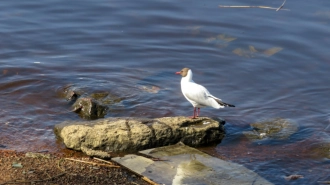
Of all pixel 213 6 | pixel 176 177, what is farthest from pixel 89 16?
pixel 176 177

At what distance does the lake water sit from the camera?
8.62 meters

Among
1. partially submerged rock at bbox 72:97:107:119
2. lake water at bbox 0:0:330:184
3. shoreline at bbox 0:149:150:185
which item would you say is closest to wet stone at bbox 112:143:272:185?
shoreline at bbox 0:149:150:185

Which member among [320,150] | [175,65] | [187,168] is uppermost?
[175,65]

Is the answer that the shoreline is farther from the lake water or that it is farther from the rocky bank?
the lake water

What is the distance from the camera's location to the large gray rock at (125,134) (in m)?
7.71

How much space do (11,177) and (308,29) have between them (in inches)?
322

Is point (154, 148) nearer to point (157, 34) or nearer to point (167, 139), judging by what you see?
point (167, 139)

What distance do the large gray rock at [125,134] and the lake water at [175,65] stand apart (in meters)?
0.37

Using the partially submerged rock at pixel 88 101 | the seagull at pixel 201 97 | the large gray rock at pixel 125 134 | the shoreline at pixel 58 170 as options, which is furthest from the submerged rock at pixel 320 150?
the partially submerged rock at pixel 88 101

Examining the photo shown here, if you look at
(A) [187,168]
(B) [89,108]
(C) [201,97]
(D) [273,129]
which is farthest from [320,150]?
(B) [89,108]

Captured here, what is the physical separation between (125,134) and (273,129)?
240 cm

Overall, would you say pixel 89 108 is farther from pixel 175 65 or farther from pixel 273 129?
pixel 175 65

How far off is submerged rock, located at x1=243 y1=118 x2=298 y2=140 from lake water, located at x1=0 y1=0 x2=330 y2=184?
0.41ft

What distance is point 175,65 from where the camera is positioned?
38.4 ft
